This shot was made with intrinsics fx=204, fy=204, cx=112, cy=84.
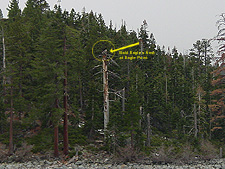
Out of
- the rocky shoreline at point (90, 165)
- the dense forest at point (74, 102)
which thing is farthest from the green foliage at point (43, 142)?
the rocky shoreline at point (90, 165)

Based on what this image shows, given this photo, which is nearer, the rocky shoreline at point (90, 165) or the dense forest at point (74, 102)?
the rocky shoreline at point (90, 165)

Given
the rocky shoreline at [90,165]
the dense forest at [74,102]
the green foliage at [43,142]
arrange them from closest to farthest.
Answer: the rocky shoreline at [90,165] < the dense forest at [74,102] < the green foliage at [43,142]

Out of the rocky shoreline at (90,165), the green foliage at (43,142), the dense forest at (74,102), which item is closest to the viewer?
the rocky shoreline at (90,165)

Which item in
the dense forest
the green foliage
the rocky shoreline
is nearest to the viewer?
the rocky shoreline

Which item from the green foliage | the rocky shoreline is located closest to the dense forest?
the green foliage

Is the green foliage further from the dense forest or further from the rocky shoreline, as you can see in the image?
the rocky shoreline

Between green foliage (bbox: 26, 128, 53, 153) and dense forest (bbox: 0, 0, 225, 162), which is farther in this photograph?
green foliage (bbox: 26, 128, 53, 153)

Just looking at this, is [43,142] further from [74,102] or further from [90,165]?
[74,102]

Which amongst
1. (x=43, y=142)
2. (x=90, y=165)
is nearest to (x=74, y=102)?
(x=43, y=142)

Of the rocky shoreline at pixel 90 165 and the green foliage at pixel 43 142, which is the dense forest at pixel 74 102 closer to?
the green foliage at pixel 43 142

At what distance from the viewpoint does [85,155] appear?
54.0ft

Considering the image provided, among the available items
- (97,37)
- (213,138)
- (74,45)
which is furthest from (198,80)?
(74,45)

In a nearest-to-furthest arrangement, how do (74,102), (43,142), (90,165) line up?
(90,165) < (43,142) < (74,102)

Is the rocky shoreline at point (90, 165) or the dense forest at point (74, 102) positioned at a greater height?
the dense forest at point (74, 102)
